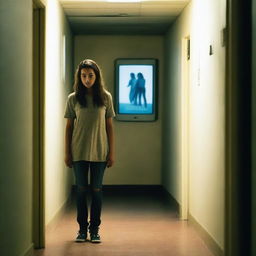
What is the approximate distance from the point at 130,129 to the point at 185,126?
7.71ft

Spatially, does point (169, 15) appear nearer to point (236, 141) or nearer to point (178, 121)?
point (178, 121)

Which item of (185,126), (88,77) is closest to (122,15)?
(185,126)

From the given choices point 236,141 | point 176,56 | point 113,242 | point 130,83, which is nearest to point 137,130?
point 130,83

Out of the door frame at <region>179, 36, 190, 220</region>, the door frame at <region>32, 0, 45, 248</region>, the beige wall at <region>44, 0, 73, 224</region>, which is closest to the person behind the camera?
the door frame at <region>32, 0, 45, 248</region>

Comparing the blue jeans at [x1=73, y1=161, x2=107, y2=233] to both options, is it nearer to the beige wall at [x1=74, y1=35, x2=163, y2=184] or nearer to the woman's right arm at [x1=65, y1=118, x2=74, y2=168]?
the woman's right arm at [x1=65, y1=118, x2=74, y2=168]

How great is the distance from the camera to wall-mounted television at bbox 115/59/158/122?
26.9 feet

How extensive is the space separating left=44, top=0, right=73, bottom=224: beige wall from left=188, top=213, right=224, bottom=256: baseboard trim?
134cm

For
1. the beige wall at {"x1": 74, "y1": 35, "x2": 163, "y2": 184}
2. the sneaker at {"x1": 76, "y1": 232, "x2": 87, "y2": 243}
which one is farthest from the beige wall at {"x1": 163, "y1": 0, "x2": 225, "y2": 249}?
the beige wall at {"x1": 74, "y1": 35, "x2": 163, "y2": 184}

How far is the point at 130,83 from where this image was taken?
27.0 ft

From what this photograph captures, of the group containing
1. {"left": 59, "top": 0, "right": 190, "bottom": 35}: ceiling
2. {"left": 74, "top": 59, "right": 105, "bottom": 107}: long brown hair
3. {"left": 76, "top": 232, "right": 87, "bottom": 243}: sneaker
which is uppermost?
{"left": 59, "top": 0, "right": 190, "bottom": 35}: ceiling

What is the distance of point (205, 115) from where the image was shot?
15.5 feet

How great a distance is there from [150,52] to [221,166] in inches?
176

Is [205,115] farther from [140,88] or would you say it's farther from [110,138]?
[140,88]

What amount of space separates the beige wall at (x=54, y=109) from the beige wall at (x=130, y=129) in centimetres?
183
